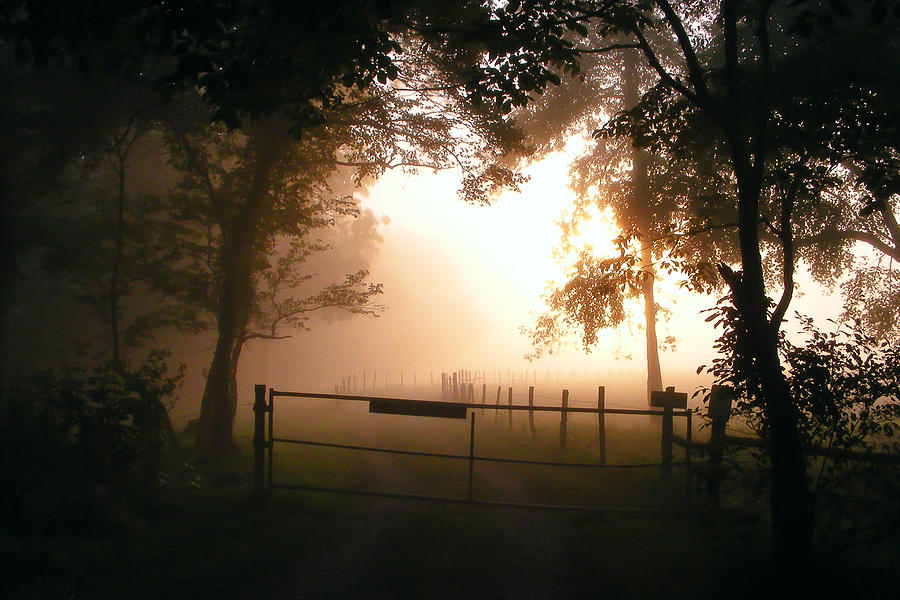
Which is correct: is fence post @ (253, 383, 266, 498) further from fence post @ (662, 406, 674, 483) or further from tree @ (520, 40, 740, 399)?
tree @ (520, 40, 740, 399)

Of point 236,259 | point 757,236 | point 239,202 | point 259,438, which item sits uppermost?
point 239,202

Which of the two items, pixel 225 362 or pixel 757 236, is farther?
pixel 225 362

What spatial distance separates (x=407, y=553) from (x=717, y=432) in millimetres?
4683

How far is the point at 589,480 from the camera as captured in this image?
41.4ft

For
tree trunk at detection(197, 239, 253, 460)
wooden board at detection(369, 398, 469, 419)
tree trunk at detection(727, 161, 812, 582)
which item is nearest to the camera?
tree trunk at detection(727, 161, 812, 582)

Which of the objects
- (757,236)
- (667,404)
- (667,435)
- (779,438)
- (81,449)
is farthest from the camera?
(667,435)

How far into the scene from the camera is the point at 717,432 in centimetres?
892

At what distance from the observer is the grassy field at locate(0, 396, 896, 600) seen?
6484 millimetres

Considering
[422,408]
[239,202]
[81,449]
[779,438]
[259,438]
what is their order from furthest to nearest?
[239,202] → [259,438] → [422,408] → [81,449] → [779,438]

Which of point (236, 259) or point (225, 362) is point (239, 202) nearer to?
point (236, 259)

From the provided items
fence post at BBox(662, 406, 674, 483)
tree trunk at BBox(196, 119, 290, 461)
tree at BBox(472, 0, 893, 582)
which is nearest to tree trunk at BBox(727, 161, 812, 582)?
tree at BBox(472, 0, 893, 582)

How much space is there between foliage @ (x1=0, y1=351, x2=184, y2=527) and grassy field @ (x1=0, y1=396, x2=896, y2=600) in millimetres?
372

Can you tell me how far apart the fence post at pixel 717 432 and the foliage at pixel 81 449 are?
733 centimetres

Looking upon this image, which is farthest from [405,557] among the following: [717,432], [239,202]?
[239,202]
